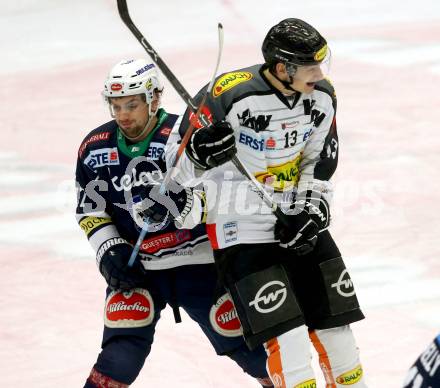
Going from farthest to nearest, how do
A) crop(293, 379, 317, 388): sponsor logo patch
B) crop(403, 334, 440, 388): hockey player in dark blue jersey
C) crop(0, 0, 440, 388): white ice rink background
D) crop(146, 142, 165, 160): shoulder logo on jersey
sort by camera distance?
crop(0, 0, 440, 388): white ice rink background < crop(146, 142, 165, 160): shoulder logo on jersey < crop(293, 379, 317, 388): sponsor logo patch < crop(403, 334, 440, 388): hockey player in dark blue jersey

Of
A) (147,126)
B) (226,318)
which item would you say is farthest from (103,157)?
(226,318)

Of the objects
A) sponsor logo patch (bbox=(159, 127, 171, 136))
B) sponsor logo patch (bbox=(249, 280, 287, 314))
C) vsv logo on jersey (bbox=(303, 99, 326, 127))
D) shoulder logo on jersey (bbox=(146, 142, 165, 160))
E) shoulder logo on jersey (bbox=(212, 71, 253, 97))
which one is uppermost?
shoulder logo on jersey (bbox=(212, 71, 253, 97))

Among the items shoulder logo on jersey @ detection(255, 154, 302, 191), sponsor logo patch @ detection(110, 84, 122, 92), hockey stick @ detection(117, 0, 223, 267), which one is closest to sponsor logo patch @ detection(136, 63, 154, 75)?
sponsor logo patch @ detection(110, 84, 122, 92)

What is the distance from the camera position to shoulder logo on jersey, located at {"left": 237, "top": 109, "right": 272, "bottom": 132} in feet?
14.6

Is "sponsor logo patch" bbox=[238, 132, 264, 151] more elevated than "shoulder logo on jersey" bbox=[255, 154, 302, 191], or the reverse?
"sponsor logo patch" bbox=[238, 132, 264, 151]

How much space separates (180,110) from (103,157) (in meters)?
4.34

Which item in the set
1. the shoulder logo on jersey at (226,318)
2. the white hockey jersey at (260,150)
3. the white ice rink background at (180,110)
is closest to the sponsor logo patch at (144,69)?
the white hockey jersey at (260,150)

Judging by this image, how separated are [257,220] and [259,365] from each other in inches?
26.6

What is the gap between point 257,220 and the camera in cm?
456

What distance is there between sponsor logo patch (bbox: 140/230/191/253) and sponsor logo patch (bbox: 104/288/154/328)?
0.18 meters

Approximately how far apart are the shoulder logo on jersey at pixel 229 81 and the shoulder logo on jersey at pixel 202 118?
0.07 metres

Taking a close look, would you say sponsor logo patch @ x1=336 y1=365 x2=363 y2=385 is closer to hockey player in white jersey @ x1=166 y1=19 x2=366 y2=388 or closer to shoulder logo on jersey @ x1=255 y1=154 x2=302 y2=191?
hockey player in white jersey @ x1=166 y1=19 x2=366 y2=388

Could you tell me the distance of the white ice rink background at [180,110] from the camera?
5.89 meters

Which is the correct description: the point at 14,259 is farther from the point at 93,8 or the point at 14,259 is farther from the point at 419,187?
the point at 93,8
